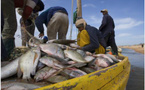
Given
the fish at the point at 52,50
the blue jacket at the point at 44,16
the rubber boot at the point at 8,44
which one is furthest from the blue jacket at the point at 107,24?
the rubber boot at the point at 8,44

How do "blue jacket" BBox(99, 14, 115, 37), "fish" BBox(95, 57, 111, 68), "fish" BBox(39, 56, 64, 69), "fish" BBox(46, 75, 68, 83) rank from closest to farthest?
"fish" BBox(46, 75, 68, 83)
"fish" BBox(39, 56, 64, 69)
"fish" BBox(95, 57, 111, 68)
"blue jacket" BBox(99, 14, 115, 37)

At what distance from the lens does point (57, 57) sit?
1700 millimetres

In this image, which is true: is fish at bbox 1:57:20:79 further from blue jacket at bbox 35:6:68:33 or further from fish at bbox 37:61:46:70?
blue jacket at bbox 35:6:68:33

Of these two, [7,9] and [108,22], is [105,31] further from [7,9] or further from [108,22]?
[7,9]

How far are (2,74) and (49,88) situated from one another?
2.50ft

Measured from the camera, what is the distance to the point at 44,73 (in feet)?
4.70

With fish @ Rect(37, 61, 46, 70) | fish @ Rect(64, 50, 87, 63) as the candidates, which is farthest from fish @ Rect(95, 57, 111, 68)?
fish @ Rect(37, 61, 46, 70)

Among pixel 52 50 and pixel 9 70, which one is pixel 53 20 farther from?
pixel 9 70

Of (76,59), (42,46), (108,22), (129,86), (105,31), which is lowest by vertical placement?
(129,86)

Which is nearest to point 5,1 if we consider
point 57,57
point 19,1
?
point 19,1

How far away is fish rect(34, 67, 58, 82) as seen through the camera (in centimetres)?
138

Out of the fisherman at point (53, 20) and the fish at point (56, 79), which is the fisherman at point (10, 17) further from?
the fish at point (56, 79)

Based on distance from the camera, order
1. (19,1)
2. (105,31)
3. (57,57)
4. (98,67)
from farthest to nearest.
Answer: (105,31), (19,1), (98,67), (57,57)

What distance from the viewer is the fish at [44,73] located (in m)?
1.38
